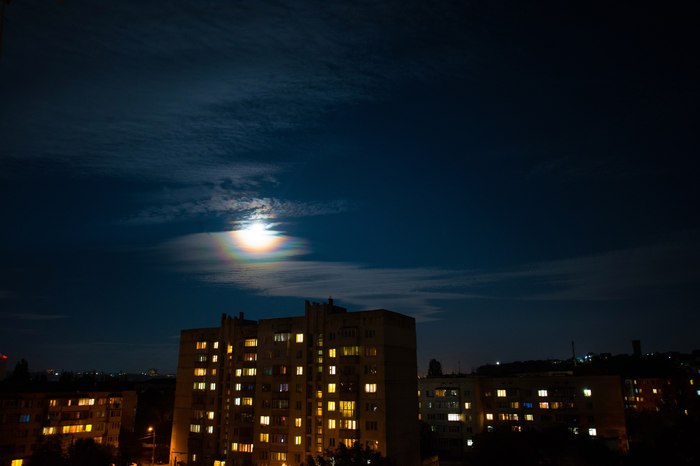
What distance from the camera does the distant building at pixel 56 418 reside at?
290 ft

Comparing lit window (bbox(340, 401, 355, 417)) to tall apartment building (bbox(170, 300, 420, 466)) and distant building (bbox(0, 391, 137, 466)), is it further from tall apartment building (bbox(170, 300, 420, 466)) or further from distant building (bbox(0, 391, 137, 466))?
distant building (bbox(0, 391, 137, 466))

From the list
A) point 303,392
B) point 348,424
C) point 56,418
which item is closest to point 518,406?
point 348,424

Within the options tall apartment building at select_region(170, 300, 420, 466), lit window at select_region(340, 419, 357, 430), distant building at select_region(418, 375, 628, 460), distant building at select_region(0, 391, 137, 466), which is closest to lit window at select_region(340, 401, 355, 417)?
tall apartment building at select_region(170, 300, 420, 466)

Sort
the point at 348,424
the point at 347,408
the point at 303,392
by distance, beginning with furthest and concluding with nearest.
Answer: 1. the point at 303,392
2. the point at 347,408
3. the point at 348,424

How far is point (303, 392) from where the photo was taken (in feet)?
302

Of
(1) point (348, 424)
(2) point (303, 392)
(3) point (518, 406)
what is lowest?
(1) point (348, 424)

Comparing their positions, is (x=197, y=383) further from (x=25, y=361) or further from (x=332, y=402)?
(x=25, y=361)

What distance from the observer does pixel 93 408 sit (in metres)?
103

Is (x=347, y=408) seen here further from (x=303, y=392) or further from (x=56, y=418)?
(x=56, y=418)

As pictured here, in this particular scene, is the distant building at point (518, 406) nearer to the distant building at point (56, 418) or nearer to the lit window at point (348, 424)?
the lit window at point (348, 424)

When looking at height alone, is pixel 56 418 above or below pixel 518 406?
below

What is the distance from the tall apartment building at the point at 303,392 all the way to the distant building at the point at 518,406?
32761mm

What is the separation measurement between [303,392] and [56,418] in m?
47.3

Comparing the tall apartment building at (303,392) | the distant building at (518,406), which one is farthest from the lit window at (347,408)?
the distant building at (518,406)
